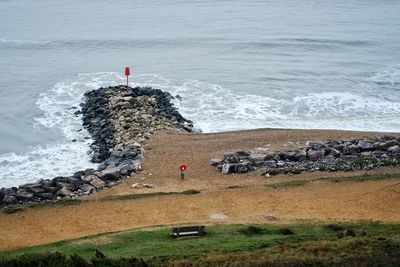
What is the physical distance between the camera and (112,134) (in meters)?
38.7

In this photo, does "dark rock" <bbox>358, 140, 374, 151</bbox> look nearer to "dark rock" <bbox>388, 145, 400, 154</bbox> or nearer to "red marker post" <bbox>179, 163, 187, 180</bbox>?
"dark rock" <bbox>388, 145, 400, 154</bbox>

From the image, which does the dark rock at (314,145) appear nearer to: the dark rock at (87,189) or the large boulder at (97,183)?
the large boulder at (97,183)

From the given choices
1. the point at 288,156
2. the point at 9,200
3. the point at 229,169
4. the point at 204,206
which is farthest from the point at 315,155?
the point at 9,200

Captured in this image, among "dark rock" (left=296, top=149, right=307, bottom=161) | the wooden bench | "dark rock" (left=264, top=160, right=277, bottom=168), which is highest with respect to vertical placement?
the wooden bench

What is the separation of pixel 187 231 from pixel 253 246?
357cm

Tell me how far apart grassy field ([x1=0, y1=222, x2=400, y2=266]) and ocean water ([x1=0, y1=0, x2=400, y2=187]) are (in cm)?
1337

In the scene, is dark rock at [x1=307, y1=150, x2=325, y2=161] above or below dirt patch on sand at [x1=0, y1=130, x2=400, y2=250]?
above

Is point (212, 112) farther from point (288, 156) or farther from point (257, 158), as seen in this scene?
point (288, 156)

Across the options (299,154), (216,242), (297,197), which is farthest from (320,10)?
(216,242)

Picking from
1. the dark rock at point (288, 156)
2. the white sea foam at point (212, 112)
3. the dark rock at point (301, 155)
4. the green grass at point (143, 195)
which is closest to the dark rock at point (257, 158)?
the dark rock at point (288, 156)

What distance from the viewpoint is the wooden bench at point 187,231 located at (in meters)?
20.8

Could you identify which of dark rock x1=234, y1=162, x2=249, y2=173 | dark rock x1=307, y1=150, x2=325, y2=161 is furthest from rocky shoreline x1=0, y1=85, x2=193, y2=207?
dark rock x1=307, y1=150, x2=325, y2=161

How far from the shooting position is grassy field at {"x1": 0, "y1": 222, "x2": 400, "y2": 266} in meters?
16.4

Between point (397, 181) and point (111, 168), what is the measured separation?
1570 centimetres
